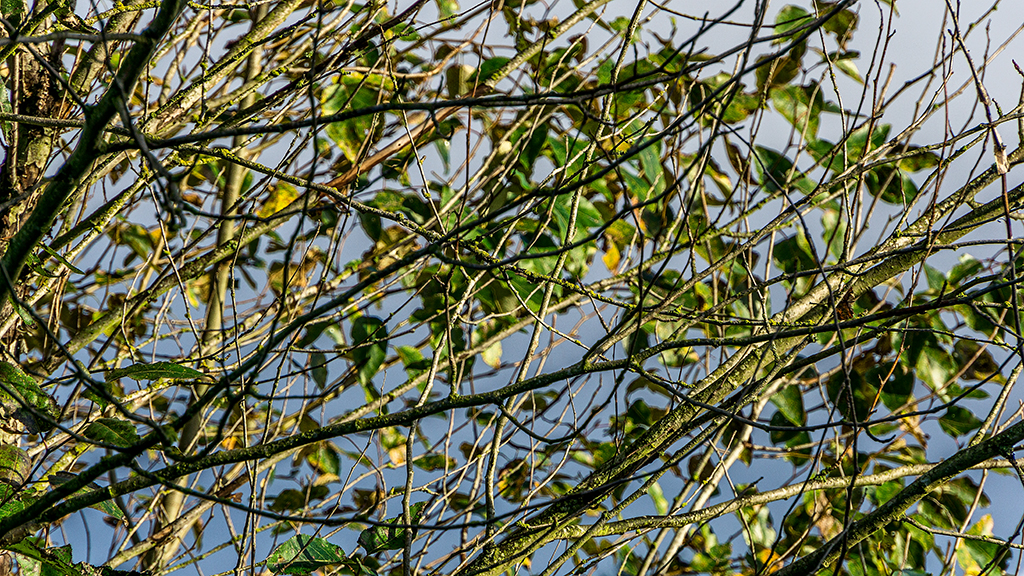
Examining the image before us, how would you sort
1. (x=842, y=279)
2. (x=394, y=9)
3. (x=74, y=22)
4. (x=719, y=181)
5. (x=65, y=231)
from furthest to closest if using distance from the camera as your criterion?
1. (x=719, y=181)
2. (x=394, y=9)
3. (x=65, y=231)
4. (x=74, y=22)
5. (x=842, y=279)

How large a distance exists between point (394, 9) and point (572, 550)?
1.23 m

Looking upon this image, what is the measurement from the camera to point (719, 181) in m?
1.94

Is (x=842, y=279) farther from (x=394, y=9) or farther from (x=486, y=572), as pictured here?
(x=394, y=9)

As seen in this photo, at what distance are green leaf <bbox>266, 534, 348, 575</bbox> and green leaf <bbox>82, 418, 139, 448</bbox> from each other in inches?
13.7

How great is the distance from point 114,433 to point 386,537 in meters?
0.52

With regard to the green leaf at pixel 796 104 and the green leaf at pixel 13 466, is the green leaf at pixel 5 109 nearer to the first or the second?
the green leaf at pixel 13 466

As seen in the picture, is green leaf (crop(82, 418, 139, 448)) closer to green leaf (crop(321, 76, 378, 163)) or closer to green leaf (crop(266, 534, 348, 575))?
green leaf (crop(266, 534, 348, 575))

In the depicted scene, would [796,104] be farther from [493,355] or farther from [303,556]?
[303,556]

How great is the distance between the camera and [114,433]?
2.76 feet

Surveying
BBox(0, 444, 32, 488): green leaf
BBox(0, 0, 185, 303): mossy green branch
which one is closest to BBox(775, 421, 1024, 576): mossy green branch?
BBox(0, 0, 185, 303): mossy green branch

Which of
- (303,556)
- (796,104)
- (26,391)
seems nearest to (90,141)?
(26,391)

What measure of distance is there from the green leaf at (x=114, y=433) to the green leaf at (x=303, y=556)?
0.35 m

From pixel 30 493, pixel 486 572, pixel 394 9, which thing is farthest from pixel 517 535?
pixel 394 9

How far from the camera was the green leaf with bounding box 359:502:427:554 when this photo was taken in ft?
3.76
